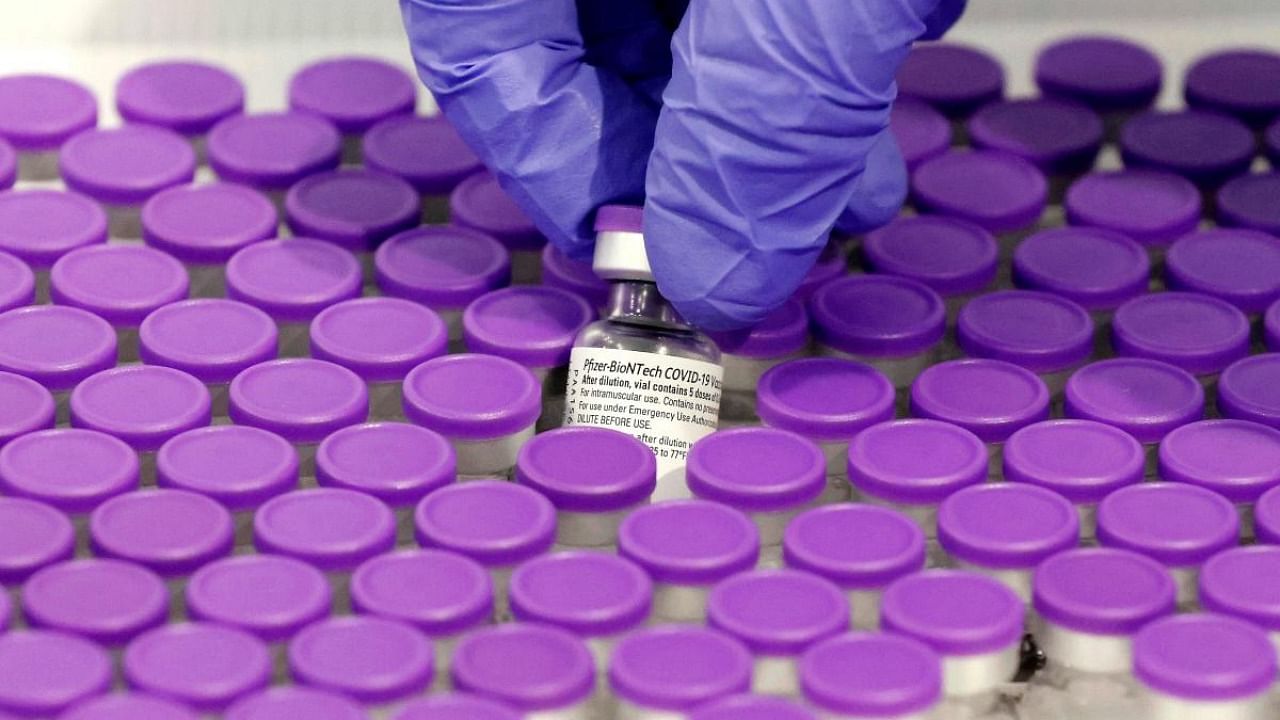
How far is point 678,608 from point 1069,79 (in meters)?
1.03

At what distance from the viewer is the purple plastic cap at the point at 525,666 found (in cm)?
152

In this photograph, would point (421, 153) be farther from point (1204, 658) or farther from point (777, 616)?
point (1204, 658)

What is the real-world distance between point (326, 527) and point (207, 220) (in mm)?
542

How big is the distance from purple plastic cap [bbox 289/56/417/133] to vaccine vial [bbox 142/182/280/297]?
0.63ft

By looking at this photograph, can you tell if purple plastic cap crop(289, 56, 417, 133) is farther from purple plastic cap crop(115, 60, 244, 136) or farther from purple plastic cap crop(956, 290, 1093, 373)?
purple plastic cap crop(956, 290, 1093, 373)

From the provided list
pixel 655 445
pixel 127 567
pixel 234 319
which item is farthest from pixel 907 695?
pixel 234 319

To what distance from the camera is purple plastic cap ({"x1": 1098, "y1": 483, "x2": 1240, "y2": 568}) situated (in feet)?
5.55

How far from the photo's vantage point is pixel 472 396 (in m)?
1.85

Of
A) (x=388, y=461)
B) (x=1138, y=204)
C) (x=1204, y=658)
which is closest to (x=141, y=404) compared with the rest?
(x=388, y=461)

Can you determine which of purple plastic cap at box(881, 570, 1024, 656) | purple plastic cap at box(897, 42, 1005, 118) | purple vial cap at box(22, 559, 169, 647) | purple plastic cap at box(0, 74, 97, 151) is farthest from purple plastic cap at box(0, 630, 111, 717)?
purple plastic cap at box(897, 42, 1005, 118)

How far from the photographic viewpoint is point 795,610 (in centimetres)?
161

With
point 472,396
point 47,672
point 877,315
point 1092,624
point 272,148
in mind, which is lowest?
point 47,672

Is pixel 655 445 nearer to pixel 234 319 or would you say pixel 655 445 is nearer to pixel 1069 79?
pixel 234 319

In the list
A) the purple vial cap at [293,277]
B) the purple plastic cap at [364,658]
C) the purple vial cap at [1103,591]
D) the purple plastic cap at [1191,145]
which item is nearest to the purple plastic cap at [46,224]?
the purple vial cap at [293,277]
